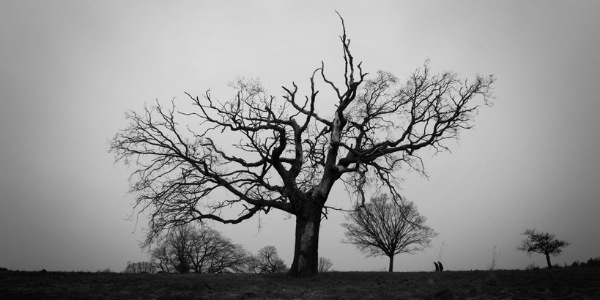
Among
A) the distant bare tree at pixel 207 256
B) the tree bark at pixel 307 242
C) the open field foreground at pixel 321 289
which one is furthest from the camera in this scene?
the distant bare tree at pixel 207 256

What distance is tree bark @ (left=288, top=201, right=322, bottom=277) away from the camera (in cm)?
1295

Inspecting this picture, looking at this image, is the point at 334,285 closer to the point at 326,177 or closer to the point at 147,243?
the point at 326,177

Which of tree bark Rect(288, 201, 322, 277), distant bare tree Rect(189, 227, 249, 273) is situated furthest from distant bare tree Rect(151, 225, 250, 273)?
tree bark Rect(288, 201, 322, 277)

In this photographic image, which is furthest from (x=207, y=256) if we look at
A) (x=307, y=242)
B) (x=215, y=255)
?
(x=307, y=242)

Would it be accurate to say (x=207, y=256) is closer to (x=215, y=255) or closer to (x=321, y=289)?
(x=215, y=255)

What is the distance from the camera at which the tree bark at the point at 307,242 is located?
1295 cm

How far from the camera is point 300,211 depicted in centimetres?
1383

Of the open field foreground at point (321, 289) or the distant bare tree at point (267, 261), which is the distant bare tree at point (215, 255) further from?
the open field foreground at point (321, 289)

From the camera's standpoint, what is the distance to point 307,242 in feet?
43.3

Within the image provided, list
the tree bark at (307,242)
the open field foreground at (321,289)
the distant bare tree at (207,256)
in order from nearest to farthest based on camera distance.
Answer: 1. the open field foreground at (321,289)
2. the tree bark at (307,242)
3. the distant bare tree at (207,256)

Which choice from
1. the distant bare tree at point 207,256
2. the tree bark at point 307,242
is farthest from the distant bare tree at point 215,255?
the tree bark at point 307,242

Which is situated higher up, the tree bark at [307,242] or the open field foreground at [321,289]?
the tree bark at [307,242]

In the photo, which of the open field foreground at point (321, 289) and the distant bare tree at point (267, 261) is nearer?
the open field foreground at point (321, 289)

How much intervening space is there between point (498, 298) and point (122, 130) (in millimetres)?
13505
